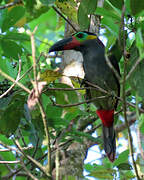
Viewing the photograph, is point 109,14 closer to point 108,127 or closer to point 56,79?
point 56,79

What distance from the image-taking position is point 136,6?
1.58 metres

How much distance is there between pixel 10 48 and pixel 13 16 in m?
0.23

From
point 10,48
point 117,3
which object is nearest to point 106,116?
point 10,48

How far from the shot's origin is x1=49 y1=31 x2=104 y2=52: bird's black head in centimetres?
269

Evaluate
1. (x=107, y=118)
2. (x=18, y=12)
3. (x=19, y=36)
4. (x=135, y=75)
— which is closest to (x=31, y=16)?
(x=19, y=36)

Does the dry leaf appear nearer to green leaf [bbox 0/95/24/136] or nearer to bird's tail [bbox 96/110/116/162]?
green leaf [bbox 0/95/24/136]

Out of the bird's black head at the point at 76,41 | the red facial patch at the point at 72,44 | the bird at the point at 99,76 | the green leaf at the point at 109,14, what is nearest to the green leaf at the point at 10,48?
the bird's black head at the point at 76,41

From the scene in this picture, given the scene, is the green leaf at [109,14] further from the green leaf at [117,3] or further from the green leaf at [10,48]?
the green leaf at [10,48]

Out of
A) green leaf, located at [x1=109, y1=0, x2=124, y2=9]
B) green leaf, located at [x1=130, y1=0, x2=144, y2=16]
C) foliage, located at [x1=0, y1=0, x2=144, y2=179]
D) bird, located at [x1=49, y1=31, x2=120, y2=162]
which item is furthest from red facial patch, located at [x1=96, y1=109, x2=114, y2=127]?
green leaf, located at [x1=130, y1=0, x2=144, y2=16]

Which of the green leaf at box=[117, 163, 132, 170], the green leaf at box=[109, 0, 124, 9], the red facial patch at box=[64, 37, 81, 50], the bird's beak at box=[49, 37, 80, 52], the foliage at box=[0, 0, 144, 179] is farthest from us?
the red facial patch at box=[64, 37, 81, 50]

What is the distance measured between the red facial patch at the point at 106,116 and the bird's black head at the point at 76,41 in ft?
1.85

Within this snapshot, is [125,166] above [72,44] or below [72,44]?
below

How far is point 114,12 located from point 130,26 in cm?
26

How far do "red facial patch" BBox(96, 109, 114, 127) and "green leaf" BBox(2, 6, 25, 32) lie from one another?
103 centimetres
